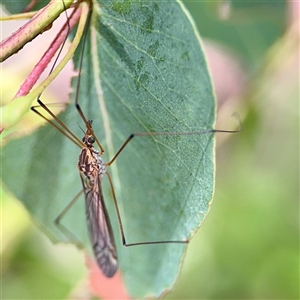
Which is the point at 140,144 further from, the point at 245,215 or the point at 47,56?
the point at 245,215

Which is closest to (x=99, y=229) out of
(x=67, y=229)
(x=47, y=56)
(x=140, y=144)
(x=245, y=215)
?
(x=67, y=229)

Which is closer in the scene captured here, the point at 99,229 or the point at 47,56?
the point at 47,56

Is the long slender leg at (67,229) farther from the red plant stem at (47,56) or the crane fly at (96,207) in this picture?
the red plant stem at (47,56)

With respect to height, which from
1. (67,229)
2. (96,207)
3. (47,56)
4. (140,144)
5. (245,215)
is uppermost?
(47,56)

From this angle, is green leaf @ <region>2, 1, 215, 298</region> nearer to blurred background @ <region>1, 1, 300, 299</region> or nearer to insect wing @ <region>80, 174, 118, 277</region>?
insect wing @ <region>80, 174, 118, 277</region>

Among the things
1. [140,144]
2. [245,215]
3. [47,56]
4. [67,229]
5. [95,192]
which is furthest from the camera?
[245,215]

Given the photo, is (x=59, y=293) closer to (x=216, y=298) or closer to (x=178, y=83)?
(x=216, y=298)

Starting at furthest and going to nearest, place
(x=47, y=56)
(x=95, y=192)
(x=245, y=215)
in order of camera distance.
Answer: (x=245, y=215) → (x=95, y=192) → (x=47, y=56)
